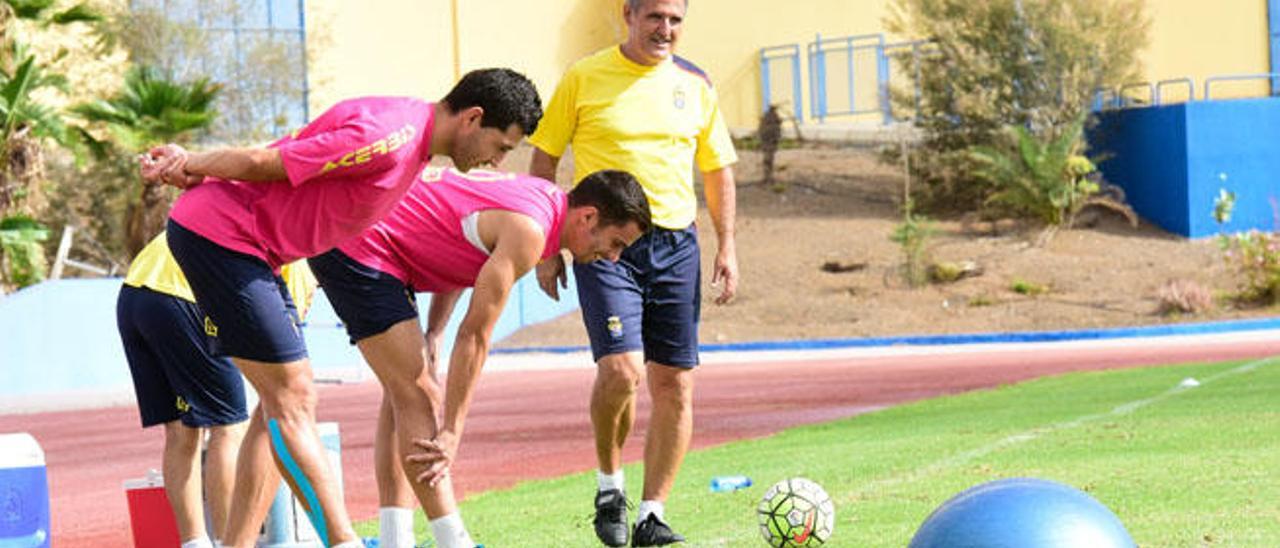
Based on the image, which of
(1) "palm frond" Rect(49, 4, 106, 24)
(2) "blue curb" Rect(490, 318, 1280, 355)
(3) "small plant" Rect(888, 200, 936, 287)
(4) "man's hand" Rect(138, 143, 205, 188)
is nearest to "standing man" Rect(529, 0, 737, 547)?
(4) "man's hand" Rect(138, 143, 205, 188)

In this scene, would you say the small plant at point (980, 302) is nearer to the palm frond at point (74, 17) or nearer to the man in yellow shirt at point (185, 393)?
the palm frond at point (74, 17)

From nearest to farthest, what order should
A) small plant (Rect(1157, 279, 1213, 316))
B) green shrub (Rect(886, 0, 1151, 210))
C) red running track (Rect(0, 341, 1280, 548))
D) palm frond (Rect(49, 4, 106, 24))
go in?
red running track (Rect(0, 341, 1280, 548)), palm frond (Rect(49, 4, 106, 24)), small plant (Rect(1157, 279, 1213, 316)), green shrub (Rect(886, 0, 1151, 210))

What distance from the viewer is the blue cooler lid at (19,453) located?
26.7 ft

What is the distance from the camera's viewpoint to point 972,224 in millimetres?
38000

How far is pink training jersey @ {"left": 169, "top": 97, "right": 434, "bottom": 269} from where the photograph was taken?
7148 mm

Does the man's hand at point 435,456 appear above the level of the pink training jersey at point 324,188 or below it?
below

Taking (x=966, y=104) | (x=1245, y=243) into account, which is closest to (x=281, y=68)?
(x=966, y=104)

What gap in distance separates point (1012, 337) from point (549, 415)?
12.5m

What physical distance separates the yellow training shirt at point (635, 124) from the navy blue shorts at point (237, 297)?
201 centimetres

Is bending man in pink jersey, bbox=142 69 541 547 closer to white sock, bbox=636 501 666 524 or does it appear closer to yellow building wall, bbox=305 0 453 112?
white sock, bbox=636 501 666 524

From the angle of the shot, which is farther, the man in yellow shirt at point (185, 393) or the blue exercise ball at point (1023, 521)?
the man in yellow shirt at point (185, 393)

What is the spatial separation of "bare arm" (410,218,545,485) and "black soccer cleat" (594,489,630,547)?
1.44 m

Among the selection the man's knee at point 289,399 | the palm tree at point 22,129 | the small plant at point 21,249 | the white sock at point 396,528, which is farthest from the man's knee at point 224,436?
the small plant at point 21,249

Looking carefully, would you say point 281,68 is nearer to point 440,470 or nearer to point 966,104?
point 966,104
